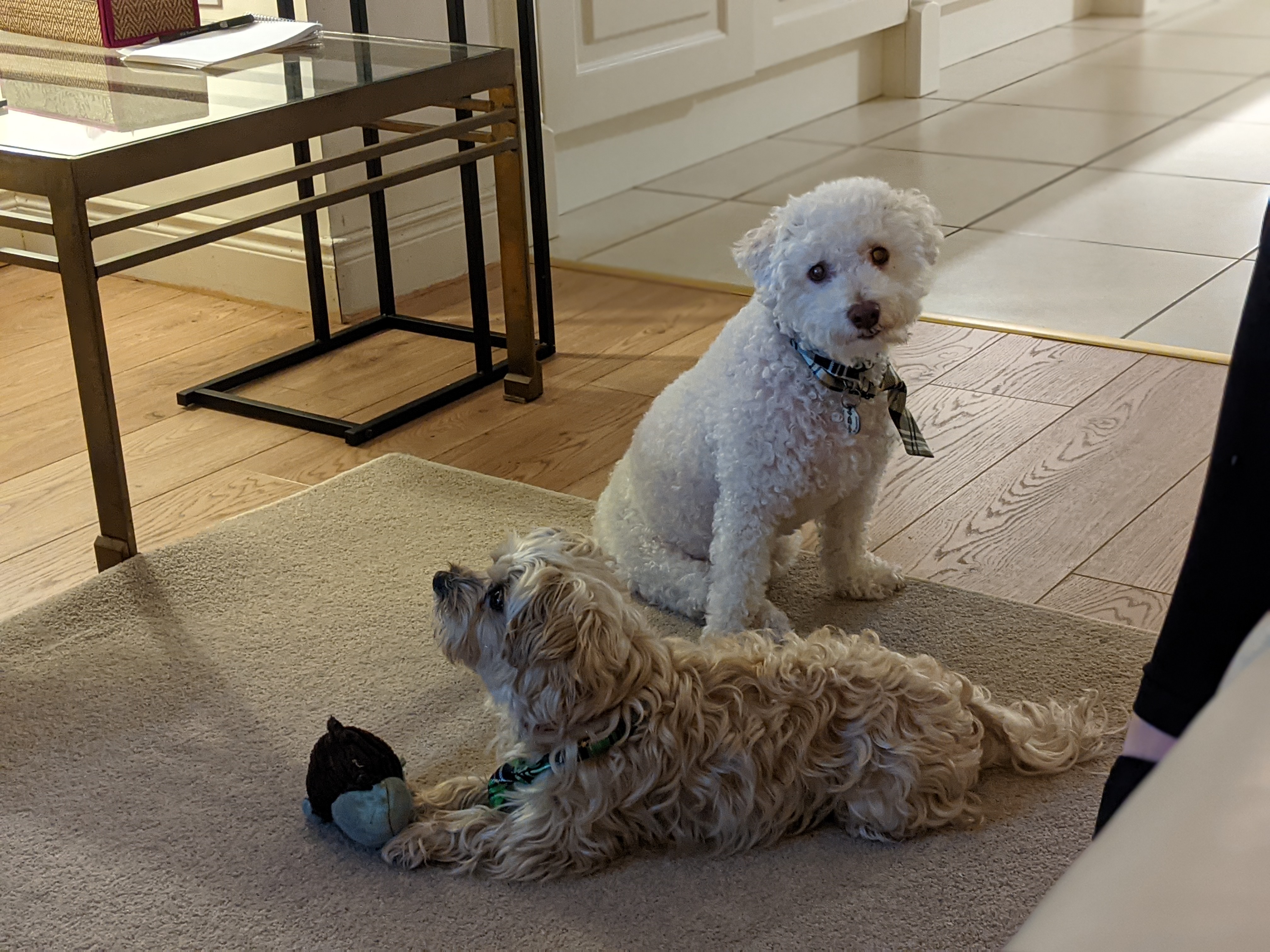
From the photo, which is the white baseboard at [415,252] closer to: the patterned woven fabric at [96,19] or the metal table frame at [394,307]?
the metal table frame at [394,307]

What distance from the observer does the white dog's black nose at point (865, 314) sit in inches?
60.3

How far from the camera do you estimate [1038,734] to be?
1.50 m

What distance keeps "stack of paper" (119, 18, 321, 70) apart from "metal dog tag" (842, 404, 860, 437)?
48.8 inches

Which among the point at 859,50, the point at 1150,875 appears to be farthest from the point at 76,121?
the point at 859,50

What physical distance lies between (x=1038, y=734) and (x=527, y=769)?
1.83 feet

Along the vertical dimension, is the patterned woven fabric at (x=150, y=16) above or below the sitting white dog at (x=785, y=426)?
above

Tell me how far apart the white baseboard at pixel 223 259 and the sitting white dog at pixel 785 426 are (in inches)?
55.5

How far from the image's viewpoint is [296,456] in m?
2.40

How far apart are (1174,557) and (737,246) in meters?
0.77

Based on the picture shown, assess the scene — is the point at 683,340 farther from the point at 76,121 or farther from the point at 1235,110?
the point at 1235,110

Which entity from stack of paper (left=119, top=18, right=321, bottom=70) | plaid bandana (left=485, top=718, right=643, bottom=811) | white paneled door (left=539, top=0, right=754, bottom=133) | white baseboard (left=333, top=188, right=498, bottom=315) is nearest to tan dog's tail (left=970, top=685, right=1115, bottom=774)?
plaid bandana (left=485, top=718, right=643, bottom=811)

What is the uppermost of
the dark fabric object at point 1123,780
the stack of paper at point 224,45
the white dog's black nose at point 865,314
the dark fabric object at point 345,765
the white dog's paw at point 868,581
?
the stack of paper at point 224,45

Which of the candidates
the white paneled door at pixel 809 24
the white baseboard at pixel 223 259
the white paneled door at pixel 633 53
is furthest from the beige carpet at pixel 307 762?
the white paneled door at pixel 809 24

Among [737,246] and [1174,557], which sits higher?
[737,246]
